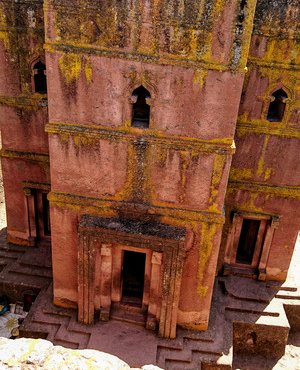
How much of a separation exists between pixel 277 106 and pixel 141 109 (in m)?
4.22

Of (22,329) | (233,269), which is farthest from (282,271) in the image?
(22,329)

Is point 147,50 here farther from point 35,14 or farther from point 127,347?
point 127,347

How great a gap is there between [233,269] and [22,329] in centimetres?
642

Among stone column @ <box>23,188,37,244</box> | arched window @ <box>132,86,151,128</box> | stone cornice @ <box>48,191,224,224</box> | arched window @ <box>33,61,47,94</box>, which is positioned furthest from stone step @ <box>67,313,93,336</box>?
arched window @ <box>33,61,47,94</box>

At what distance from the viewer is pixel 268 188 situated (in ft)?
38.2

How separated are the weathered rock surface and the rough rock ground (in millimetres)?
6733

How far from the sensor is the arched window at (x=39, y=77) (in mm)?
11359

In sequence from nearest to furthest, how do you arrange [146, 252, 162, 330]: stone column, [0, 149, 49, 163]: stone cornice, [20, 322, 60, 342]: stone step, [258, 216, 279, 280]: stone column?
1. [146, 252, 162, 330]: stone column
2. [20, 322, 60, 342]: stone step
3. [258, 216, 279, 280]: stone column
4. [0, 149, 49, 163]: stone cornice

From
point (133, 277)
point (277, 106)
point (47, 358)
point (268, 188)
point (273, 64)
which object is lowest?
point (133, 277)

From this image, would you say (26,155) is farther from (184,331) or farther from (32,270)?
(184,331)

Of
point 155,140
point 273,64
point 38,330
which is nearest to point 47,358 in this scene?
point 155,140

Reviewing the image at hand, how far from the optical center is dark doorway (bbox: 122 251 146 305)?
11047mm

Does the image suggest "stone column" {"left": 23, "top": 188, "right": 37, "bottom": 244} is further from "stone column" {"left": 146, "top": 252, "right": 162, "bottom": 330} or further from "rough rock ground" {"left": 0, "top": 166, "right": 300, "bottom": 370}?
"stone column" {"left": 146, "top": 252, "right": 162, "bottom": 330}

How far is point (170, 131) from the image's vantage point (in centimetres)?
867
